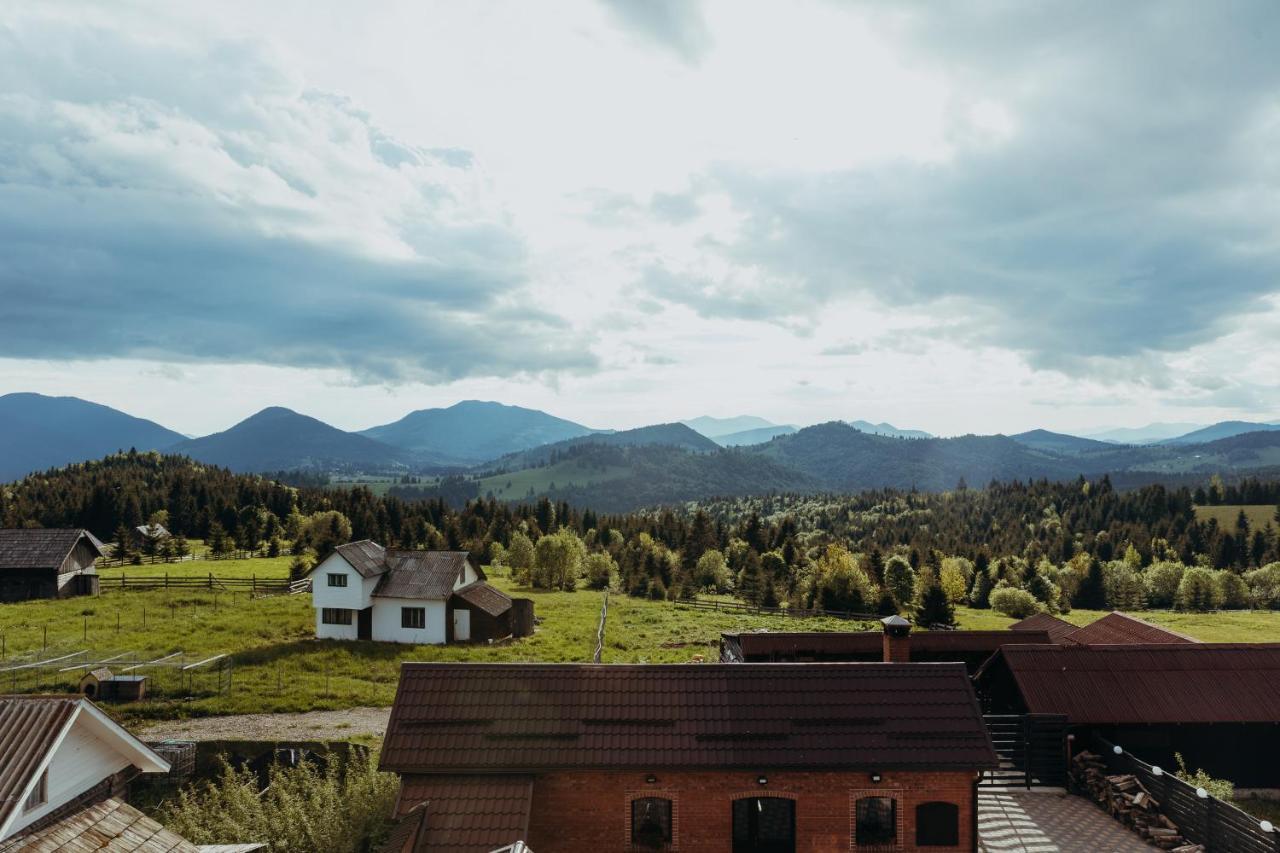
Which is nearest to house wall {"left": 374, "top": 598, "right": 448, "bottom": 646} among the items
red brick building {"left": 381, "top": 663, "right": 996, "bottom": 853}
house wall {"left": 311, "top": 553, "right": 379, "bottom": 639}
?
house wall {"left": 311, "top": 553, "right": 379, "bottom": 639}

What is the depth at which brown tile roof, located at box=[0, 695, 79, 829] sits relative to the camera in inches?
493

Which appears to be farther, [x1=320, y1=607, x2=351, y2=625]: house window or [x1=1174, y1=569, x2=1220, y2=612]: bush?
[x1=1174, y1=569, x2=1220, y2=612]: bush

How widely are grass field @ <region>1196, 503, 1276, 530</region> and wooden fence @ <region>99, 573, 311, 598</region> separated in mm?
141544

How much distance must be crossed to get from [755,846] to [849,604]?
50.3 m

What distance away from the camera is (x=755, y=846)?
16.0 meters

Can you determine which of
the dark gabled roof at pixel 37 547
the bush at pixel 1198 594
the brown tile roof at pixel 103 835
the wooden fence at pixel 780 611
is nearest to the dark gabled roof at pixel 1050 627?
the wooden fence at pixel 780 611

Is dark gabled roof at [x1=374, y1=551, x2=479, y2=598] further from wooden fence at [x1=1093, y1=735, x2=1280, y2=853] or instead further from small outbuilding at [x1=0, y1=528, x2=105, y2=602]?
wooden fence at [x1=1093, y1=735, x2=1280, y2=853]

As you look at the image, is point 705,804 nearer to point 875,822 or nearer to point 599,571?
point 875,822

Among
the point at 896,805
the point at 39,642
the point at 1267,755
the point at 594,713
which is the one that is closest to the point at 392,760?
the point at 594,713

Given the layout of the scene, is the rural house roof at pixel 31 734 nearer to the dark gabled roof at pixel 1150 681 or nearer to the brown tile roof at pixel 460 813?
the brown tile roof at pixel 460 813

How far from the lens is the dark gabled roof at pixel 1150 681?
21469 millimetres

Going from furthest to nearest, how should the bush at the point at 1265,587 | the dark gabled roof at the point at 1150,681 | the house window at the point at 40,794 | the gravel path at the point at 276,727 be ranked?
the bush at the point at 1265,587
the gravel path at the point at 276,727
the dark gabled roof at the point at 1150,681
the house window at the point at 40,794

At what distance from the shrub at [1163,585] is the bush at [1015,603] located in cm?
1863

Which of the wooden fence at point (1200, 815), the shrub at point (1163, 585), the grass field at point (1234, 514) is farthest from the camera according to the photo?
the grass field at point (1234, 514)
